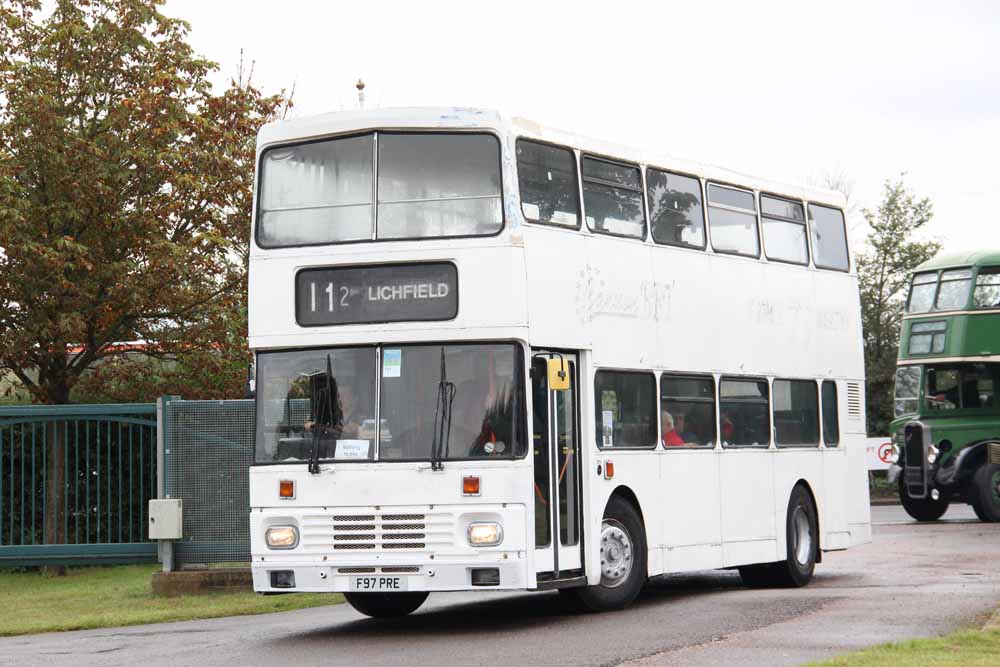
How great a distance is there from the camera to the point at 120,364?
84.4 feet

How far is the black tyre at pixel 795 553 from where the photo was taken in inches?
753

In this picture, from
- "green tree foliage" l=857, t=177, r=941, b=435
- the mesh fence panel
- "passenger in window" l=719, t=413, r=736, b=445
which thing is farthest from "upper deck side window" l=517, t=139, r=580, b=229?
"green tree foliage" l=857, t=177, r=941, b=435

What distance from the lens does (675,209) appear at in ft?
57.1

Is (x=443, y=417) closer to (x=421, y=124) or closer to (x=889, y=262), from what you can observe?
(x=421, y=124)

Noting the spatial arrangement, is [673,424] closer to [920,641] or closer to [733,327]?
[733,327]

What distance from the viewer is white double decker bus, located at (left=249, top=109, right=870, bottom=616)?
46.3 feet

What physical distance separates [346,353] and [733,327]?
209 inches

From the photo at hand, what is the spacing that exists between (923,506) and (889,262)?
20569mm

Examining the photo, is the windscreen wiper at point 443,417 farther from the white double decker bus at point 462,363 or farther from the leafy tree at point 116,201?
the leafy tree at point 116,201

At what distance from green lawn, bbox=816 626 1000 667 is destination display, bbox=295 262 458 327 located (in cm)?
451

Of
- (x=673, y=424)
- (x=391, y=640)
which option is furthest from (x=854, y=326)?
(x=391, y=640)

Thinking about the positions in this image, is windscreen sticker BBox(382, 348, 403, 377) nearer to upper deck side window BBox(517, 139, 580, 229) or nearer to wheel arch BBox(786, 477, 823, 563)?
upper deck side window BBox(517, 139, 580, 229)

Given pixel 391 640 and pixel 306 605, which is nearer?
pixel 391 640

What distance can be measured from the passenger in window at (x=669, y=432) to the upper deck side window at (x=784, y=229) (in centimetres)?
298
